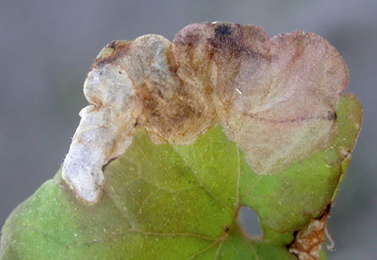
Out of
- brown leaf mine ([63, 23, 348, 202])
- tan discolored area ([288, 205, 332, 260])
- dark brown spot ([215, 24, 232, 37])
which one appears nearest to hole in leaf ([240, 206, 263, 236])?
tan discolored area ([288, 205, 332, 260])

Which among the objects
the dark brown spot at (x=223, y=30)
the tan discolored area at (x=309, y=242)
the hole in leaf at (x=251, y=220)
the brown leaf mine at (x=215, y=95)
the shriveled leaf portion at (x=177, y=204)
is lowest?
the hole in leaf at (x=251, y=220)

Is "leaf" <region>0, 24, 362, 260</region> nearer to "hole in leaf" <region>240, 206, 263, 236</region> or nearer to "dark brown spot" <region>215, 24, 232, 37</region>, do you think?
"dark brown spot" <region>215, 24, 232, 37</region>

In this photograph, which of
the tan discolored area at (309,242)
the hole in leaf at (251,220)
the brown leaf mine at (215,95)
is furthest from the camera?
the hole in leaf at (251,220)

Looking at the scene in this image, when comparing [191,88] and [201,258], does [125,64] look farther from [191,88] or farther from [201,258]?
[201,258]

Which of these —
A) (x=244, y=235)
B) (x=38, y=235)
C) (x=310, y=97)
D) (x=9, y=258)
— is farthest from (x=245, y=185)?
(x=9, y=258)

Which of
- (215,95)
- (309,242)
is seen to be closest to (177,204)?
(215,95)

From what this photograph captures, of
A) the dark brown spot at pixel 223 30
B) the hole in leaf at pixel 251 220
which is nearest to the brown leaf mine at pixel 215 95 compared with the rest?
the dark brown spot at pixel 223 30

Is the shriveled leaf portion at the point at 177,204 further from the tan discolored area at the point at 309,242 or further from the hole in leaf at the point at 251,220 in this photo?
the hole in leaf at the point at 251,220

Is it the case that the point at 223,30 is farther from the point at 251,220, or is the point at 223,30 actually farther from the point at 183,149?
the point at 251,220
